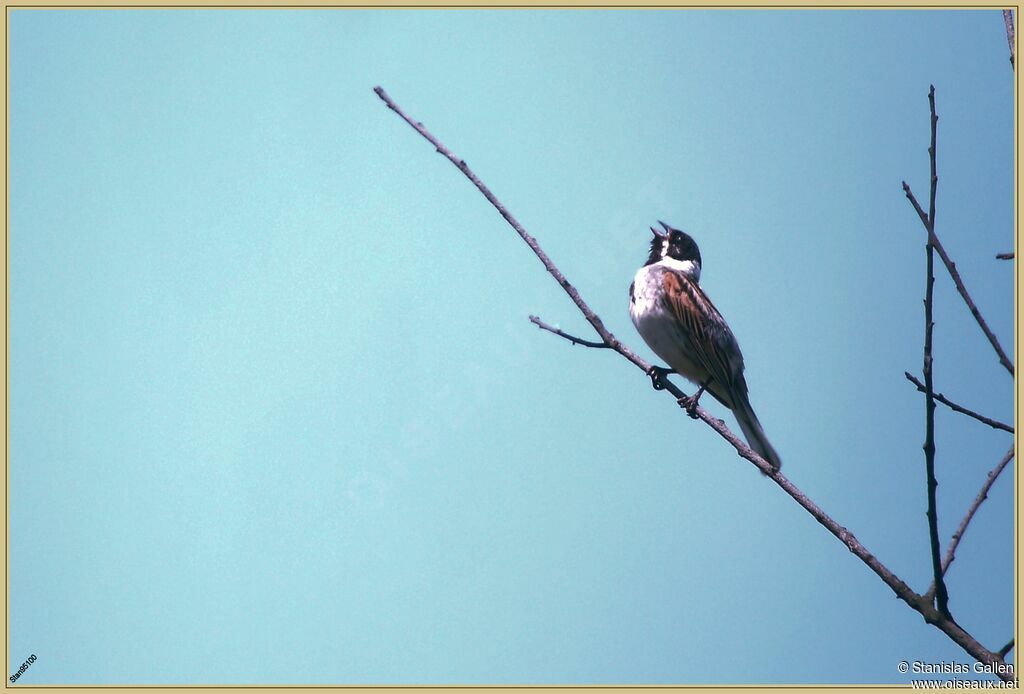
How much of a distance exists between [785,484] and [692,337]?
330 cm

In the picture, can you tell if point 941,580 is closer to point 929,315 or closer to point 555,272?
point 929,315

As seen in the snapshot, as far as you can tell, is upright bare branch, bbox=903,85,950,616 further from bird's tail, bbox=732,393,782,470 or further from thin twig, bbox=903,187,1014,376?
bird's tail, bbox=732,393,782,470

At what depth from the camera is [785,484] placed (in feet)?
13.6

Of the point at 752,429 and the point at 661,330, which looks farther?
the point at 661,330

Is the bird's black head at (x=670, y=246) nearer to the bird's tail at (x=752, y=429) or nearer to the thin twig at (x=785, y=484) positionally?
the bird's tail at (x=752, y=429)

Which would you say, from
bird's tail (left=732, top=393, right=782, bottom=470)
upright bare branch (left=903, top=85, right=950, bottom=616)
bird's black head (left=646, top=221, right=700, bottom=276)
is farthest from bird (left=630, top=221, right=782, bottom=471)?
upright bare branch (left=903, top=85, right=950, bottom=616)

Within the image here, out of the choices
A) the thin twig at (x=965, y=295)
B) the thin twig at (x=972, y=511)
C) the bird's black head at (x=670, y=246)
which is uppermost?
the bird's black head at (x=670, y=246)

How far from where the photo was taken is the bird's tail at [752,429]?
6703 mm

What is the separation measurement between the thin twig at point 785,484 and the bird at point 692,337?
218 cm

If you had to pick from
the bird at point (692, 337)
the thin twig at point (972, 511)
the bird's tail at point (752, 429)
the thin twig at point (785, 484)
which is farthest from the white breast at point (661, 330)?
the thin twig at point (972, 511)

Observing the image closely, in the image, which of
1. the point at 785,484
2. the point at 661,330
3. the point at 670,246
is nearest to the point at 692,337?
the point at 661,330

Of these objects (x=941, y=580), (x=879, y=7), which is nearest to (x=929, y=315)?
(x=941, y=580)

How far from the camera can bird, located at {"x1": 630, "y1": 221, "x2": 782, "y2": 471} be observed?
7272mm

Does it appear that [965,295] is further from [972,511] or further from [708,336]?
[708,336]
